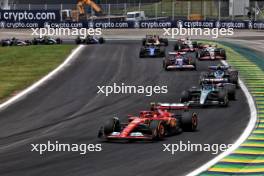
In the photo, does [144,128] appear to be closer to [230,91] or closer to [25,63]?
[230,91]

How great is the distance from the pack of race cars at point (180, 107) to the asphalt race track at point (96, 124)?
0.33 meters

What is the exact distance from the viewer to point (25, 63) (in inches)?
1651

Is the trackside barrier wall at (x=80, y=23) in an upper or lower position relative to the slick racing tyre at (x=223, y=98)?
upper

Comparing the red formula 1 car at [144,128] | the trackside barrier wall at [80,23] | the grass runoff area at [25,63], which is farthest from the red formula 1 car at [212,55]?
the trackside barrier wall at [80,23]

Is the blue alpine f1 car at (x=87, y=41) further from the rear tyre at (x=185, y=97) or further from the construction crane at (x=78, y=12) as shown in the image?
the rear tyre at (x=185, y=97)

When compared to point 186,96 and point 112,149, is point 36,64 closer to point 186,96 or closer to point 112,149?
point 186,96

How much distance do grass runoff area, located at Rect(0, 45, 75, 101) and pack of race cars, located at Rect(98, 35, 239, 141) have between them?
7344mm

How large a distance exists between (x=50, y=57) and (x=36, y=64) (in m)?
4.12

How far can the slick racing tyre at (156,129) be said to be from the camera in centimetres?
1841

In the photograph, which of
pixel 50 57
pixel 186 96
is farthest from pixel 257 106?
pixel 50 57

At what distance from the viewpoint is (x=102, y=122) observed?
22.3 meters

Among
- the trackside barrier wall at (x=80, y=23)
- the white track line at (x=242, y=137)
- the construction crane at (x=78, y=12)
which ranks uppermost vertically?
the construction crane at (x=78, y=12)

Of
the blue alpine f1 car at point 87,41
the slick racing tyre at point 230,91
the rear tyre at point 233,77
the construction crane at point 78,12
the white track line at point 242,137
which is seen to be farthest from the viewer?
the construction crane at point 78,12

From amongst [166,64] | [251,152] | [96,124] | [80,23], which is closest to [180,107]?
[96,124]
